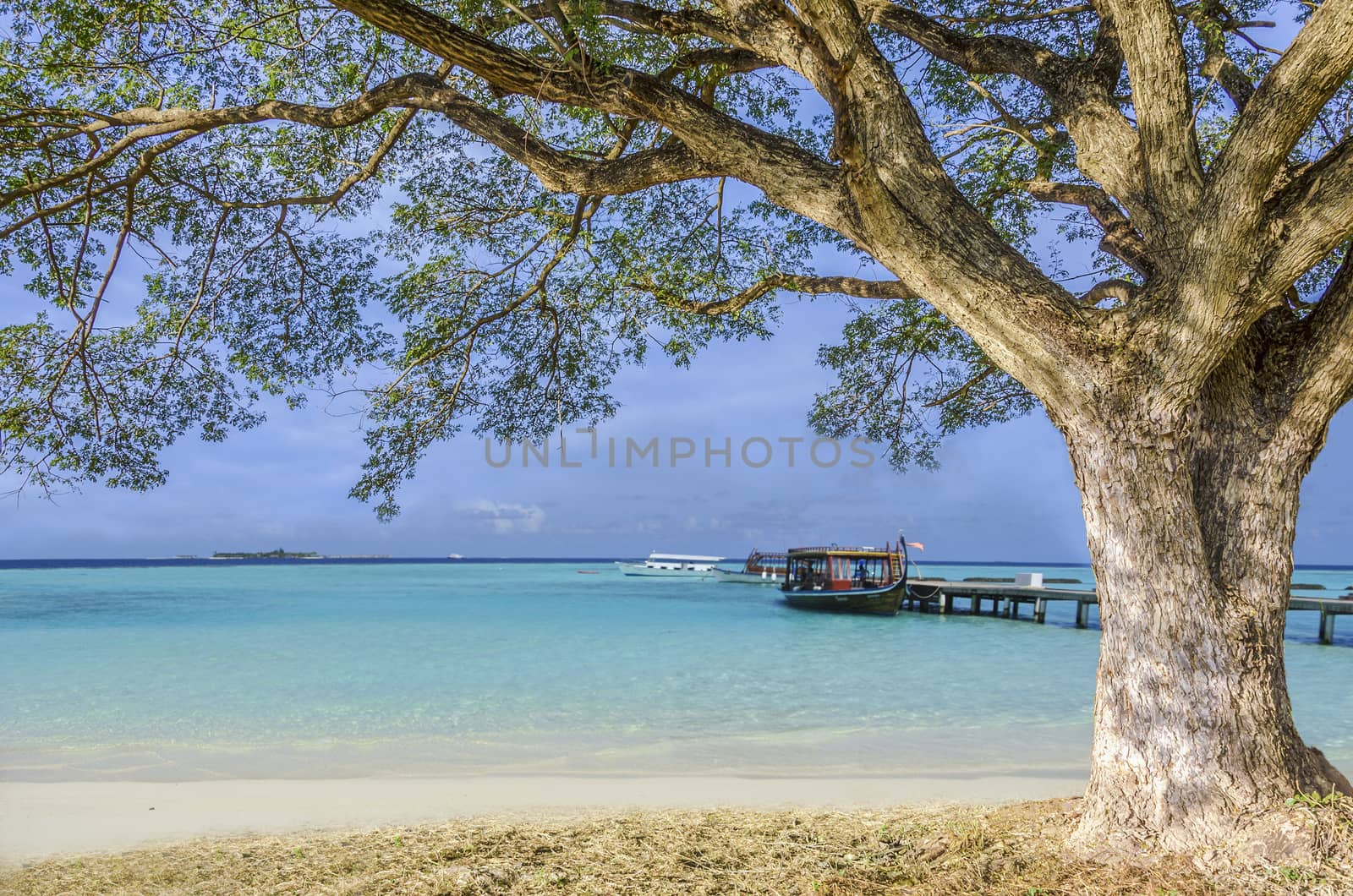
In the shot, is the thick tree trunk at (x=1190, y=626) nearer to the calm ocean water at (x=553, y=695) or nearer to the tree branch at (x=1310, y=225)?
the tree branch at (x=1310, y=225)

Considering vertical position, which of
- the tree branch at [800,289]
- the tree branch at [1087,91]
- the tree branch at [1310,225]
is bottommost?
the tree branch at [1310,225]

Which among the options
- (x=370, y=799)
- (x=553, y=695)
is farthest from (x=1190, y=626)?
(x=553, y=695)

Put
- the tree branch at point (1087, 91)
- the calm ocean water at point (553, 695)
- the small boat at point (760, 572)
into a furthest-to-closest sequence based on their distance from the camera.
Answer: the small boat at point (760, 572), the calm ocean water at point (553, 695), the tree branch at point (1087, 91)

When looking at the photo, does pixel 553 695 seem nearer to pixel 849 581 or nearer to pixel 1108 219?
pixel 1108 219

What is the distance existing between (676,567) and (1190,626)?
192ft

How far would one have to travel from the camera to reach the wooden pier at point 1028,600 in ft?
66.8

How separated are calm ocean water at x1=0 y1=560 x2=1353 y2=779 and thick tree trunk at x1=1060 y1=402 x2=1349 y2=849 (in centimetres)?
468

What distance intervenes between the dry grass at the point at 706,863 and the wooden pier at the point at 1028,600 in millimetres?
19080

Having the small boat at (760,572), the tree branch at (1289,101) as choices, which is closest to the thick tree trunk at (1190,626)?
the tree branch at (1289,101)

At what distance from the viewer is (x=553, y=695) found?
12.2 metres

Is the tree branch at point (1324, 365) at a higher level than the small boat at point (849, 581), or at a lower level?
higher

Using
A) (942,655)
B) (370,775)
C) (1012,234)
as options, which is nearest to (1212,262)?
(1012,234)

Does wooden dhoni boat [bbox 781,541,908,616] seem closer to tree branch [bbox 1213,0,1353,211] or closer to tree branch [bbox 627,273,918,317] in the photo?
tree branch [bbox 627,273,918,317]

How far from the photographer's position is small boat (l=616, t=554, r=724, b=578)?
5962 cm
